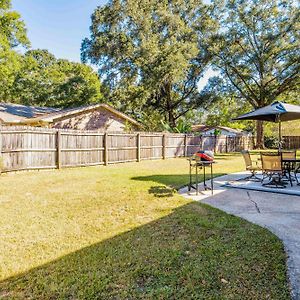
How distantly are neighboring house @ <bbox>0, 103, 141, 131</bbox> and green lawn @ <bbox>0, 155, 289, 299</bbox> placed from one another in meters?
11.0

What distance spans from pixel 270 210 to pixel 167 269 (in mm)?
3204

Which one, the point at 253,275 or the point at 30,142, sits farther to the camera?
the point at 30,142

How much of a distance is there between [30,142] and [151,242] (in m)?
8.36

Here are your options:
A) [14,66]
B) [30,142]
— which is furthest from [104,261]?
[14,66]

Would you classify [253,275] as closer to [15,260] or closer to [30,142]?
[15,260]

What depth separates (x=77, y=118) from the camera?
18.1 meters

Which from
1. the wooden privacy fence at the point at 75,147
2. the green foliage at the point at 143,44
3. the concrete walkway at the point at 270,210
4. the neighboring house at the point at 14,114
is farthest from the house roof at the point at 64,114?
the concrete walkway at the point at 270,210

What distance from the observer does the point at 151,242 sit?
392cm

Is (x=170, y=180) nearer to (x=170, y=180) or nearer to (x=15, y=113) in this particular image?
(x=170, y=180)

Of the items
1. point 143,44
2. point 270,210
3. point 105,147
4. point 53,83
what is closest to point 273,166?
point 270,210

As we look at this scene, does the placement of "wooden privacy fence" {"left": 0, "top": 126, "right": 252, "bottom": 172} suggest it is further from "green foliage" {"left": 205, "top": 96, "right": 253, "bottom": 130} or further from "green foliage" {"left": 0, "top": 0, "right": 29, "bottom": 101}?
"green foliage" {"left": 205, "top": 96, "right": 253, "bottom": 130}

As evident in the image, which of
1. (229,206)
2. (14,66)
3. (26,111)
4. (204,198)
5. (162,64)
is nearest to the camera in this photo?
(229,206)

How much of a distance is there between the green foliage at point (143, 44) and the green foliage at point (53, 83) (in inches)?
226

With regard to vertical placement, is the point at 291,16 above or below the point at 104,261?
above
